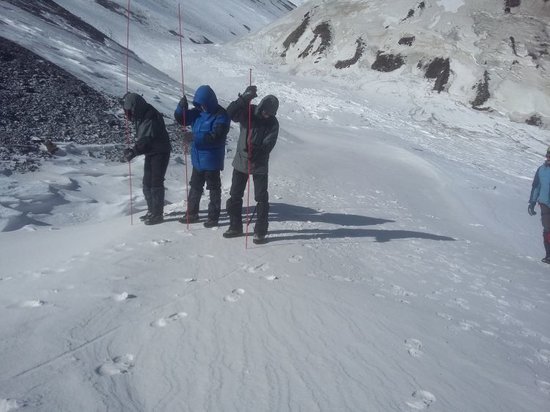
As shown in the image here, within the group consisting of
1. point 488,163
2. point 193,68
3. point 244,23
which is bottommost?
point 488,163

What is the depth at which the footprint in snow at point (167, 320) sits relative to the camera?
3627mm

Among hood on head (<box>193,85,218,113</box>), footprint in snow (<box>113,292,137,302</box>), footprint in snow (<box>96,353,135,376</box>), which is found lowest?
footprint in snow (<box>113,292,137,302</box>)

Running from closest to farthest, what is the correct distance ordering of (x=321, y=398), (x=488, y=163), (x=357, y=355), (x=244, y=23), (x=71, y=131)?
(x=321, y=398), (x=357, y=355), (x=71, y=131), (x=488, y=163), (x=244, y=23)

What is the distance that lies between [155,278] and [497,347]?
299cm

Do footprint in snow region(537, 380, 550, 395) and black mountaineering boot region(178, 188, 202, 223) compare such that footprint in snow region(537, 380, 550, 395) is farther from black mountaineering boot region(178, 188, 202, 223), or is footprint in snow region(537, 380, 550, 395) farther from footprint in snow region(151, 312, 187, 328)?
black mountaineering boot region(178, 188, 202, 223)

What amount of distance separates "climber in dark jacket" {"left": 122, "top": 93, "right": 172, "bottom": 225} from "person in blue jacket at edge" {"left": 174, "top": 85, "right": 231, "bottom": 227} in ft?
1.08

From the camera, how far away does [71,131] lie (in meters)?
9.11

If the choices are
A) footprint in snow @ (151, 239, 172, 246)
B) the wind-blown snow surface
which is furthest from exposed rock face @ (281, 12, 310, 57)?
footprint in snow @ (151, 239, 172, 246)

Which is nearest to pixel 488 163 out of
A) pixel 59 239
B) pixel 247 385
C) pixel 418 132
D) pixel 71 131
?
pixel 418 132

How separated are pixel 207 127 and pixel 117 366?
11.6 ft

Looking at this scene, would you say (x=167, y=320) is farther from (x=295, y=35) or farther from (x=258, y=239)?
(x=295, y=35)

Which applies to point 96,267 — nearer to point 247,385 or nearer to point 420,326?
point 247,385

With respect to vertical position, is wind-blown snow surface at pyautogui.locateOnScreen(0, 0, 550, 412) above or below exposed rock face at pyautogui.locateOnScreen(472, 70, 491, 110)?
below

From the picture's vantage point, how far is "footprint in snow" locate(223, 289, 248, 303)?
421cm
